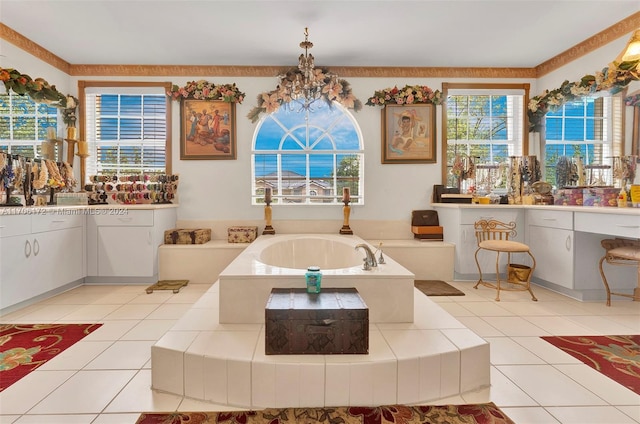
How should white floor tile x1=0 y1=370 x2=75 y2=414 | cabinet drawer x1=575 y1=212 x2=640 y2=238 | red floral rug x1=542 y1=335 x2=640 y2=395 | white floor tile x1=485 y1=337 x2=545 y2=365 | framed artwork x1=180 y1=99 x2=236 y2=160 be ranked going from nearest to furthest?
white floor tile x1=0 y1=370 x2=75 y2=414
red floral rug x1=542 y1=335 x2=640 y2=395
white floor tile x1=485 y1=337 x2=545 y2=365
cabinet drawer x1=575 y1=212 x2=640 y2=238
framed artwork x1=180 y1=99 x2=236 y2=160

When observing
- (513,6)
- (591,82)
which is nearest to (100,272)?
(513,6)

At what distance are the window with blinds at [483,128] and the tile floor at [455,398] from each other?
205 cm

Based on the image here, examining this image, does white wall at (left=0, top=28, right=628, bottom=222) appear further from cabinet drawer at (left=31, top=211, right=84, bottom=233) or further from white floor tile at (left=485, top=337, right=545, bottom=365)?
white floor tile at (left=485, top=337, right=545, bottom=365)

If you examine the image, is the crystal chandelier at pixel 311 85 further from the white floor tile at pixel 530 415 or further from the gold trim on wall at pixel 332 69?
the white floor tile at pixel 530 415

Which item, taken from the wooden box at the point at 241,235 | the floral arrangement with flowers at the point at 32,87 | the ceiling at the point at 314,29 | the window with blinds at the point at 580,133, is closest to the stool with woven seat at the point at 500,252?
the window with blinds at the point at 580,133

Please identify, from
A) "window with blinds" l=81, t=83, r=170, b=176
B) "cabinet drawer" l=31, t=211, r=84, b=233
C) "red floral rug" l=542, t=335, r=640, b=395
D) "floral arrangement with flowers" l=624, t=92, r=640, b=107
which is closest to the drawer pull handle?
"cabinet drawer" l=31, t=211, r=84, b=233

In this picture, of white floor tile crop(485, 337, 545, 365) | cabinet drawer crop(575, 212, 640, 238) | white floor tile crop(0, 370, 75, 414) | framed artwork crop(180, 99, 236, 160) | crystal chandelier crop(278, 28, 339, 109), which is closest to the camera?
white floor tile crop(0, 370, 75, 414)

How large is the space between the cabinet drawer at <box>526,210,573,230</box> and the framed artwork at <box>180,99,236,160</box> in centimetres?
369

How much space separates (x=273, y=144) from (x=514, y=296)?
3.34 metres

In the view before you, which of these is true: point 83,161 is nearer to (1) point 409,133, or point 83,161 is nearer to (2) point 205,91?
(2) point 205,91

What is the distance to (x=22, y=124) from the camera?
3793mm

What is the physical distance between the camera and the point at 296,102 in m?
4.36

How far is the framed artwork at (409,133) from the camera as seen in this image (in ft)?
14.3

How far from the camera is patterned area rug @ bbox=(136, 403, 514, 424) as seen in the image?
1.48 metres
